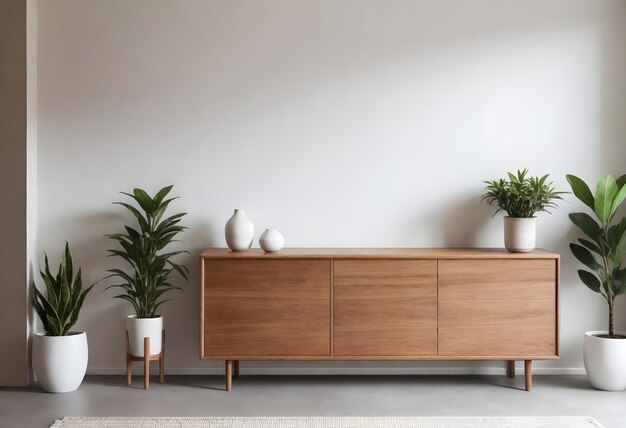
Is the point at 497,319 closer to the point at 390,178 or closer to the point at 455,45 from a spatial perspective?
the point at 390,178

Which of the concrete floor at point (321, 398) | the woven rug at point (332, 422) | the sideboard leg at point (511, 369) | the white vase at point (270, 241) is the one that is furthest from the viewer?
the sideboard leg at point (511, 369)

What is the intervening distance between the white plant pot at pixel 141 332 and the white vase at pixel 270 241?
30.7 inches

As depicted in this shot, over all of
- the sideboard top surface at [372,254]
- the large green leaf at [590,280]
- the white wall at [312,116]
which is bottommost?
the large green leaf at [590,280]

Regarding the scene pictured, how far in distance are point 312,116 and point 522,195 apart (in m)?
1.36

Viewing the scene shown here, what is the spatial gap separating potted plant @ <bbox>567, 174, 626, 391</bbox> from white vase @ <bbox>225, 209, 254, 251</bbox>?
193 cm

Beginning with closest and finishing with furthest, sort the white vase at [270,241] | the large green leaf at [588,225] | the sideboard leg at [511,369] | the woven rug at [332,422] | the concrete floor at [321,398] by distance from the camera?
the woven rug at [332,422]
the concrete floor at [321,398]
the white vase at [270,241]
the large green leaf at [588,225]
the sideboard leg at [511,369]

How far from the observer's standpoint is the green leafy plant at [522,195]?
172 inches

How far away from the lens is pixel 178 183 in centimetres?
468

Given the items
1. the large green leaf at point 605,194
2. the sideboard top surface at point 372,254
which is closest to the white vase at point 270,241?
the sideboard top surface at point 372,254

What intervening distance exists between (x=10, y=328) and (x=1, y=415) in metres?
0.73

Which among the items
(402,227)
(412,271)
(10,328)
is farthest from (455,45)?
(10,328)

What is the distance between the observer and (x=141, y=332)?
441 centimetres

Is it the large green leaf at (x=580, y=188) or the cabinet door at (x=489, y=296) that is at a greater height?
the large green leaf at (x=580, y=188)

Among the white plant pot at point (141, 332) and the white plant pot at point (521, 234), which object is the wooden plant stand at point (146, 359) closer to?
the white plant pot at point (141, 332)
